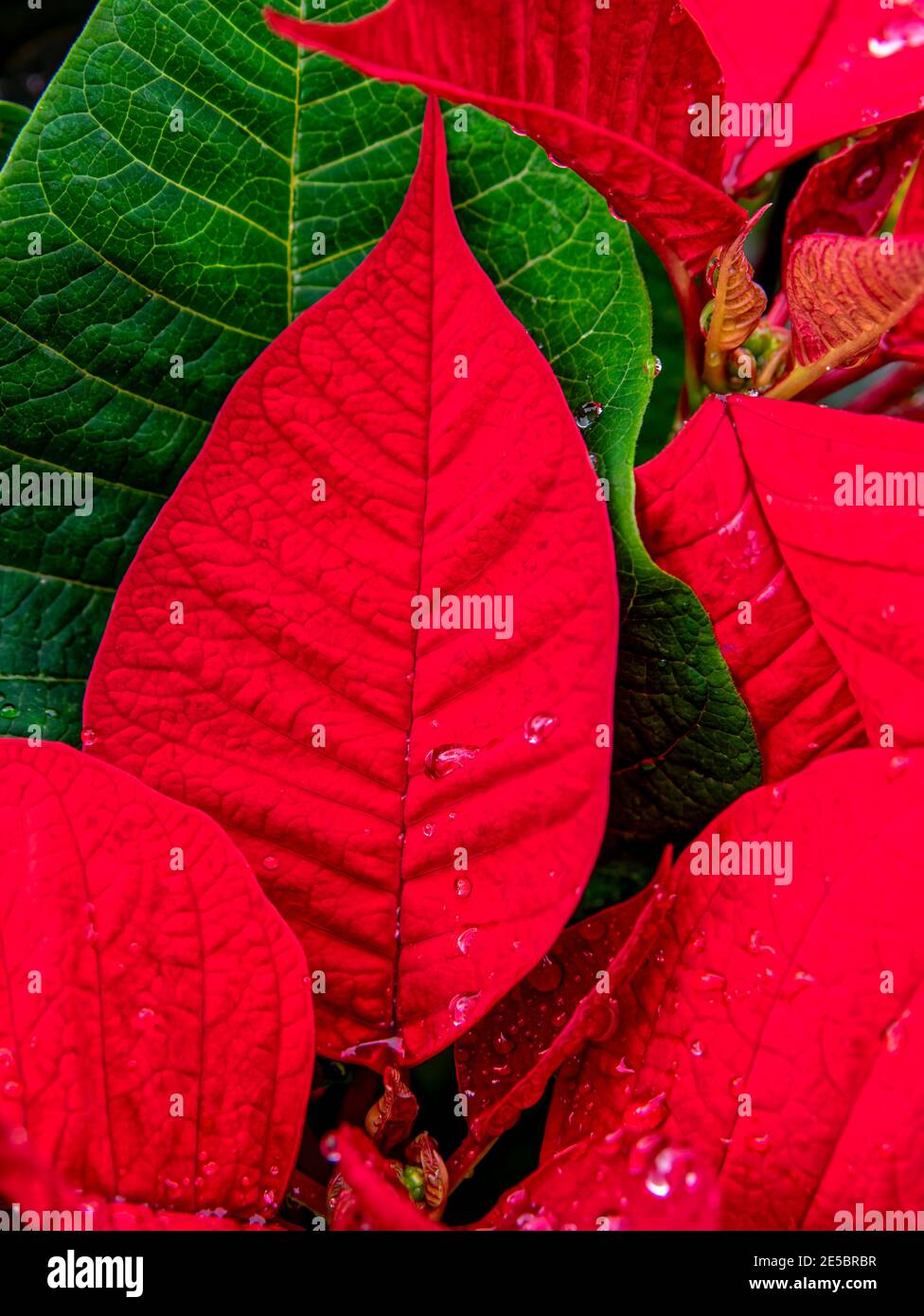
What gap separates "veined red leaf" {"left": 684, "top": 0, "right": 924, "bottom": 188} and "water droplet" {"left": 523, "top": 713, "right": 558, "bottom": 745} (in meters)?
0.24

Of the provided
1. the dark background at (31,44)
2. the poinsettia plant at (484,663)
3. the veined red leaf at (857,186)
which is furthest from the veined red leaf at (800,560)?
the dark background at (31,44)

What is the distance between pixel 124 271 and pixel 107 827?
23cm

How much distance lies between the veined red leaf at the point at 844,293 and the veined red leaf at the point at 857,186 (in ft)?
0.14

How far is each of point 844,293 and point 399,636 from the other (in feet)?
0.64

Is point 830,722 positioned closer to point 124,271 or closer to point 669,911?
point 669,911

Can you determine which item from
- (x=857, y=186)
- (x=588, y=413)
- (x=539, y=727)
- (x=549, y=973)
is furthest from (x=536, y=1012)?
(x=857, y=186)

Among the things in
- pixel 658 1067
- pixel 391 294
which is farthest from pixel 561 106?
pixel 658 1067

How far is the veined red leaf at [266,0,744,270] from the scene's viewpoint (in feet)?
0.95

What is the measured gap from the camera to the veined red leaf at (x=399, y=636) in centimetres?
32

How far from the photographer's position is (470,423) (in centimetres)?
33

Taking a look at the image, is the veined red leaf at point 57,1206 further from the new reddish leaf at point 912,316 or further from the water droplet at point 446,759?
the new reddish leaf at point 912,316

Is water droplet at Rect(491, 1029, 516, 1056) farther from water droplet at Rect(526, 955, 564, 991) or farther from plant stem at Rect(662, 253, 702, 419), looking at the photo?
plant stem at Rect(662, 253, 702, 419)

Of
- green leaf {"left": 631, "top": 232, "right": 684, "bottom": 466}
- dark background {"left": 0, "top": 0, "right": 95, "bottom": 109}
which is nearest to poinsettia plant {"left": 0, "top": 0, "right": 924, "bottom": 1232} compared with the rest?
green leaf {"left": 631, "top": 232, "right": 684, "bottom": 466}

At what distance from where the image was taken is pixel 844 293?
0.37m
